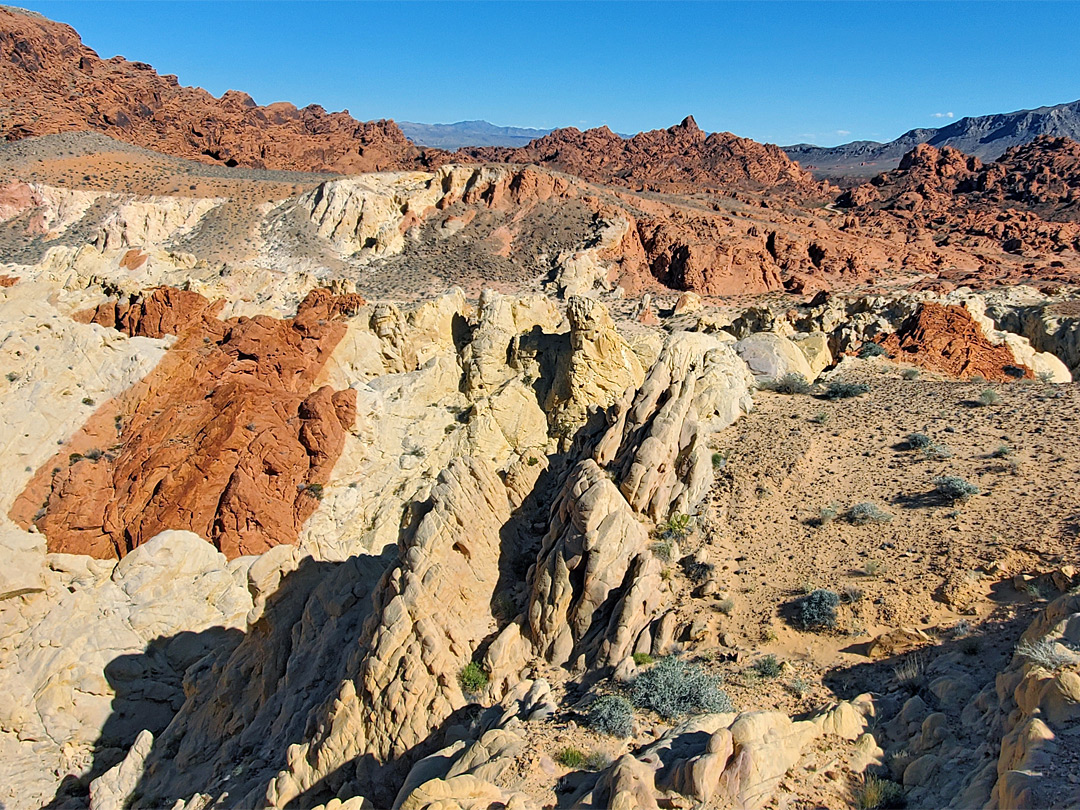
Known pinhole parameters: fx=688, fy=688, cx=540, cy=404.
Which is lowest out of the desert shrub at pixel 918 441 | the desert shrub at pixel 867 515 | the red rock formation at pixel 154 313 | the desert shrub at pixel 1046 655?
the desert shrub at pixel 1046 655

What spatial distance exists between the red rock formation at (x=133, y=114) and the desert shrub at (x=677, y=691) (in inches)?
2955

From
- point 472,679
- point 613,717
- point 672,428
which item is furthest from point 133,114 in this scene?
point 613,717

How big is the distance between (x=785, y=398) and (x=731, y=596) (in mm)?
6288

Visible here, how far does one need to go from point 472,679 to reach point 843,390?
9.90m

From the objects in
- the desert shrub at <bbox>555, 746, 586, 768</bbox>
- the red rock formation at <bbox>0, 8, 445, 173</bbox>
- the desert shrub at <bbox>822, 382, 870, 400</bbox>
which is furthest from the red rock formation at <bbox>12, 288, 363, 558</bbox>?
the red rock formation at <bbox>0, 8, 445, 173</bbox>

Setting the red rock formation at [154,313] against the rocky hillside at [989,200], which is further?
the rocky hillside at [989,200]

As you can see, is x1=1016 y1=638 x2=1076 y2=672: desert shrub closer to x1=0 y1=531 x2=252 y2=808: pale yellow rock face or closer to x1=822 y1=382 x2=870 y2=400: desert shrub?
x1=822 y1=382 x2=870 y2=400: desert shrub

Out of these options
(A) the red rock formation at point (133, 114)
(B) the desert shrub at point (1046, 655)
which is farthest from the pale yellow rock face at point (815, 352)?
(A) the red rock formation at point (133, 114)

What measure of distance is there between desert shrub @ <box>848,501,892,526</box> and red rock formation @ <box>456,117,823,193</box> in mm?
81218

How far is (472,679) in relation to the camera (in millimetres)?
8695

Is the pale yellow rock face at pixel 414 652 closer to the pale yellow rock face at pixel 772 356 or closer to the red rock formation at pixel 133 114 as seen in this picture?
the pale yellow rock face at pixel 772 356

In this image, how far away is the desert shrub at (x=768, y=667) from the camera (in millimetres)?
7555

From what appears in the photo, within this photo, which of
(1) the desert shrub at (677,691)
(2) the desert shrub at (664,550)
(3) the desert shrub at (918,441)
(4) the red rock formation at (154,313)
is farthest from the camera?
(4) the red rock formation at (154,313)

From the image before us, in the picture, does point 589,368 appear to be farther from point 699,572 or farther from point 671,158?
point 671,158
